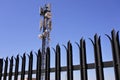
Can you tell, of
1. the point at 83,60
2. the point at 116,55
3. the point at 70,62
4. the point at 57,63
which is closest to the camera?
the point at 116,55

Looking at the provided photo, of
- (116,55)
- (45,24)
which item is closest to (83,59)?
(116,55)

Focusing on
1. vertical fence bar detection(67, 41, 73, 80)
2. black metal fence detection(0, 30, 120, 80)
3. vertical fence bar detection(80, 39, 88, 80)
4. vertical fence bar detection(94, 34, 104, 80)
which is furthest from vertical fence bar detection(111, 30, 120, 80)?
vertical fence bar detection(67, 41, 73, 80)

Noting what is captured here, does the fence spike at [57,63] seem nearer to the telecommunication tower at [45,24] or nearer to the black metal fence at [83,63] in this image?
the black metal fence at [83,63]

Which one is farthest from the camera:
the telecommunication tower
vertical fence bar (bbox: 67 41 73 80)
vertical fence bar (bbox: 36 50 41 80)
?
the telecommunication tower

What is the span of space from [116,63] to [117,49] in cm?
38

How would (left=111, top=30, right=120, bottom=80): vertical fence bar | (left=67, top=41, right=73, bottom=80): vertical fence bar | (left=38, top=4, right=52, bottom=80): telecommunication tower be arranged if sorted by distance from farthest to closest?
(left=38, top=4, right=52, bottom=80): telecommunication tower
(left=67, top=41, right=73, bottom=80): vertical fence bar
(left=111, top=30, right=120, bottom=80): vertical fence bar

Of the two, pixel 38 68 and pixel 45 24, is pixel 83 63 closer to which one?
pixel 38 68

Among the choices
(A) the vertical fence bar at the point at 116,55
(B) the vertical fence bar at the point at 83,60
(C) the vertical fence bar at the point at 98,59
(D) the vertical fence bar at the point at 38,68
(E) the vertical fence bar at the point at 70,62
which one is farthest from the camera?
(D) the vertical fence bar at the point at 38,68

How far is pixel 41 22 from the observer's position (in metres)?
50.8

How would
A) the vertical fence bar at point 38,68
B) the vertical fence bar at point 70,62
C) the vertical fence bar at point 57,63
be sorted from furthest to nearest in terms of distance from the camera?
the vertical fence bar at point 38,68
the vertical fence bar at point 57,63
the vertical fence bar at point 70,62

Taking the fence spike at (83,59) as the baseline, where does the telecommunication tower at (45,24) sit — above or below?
above

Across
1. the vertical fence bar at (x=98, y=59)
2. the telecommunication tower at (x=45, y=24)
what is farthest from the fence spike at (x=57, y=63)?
the telecommunication tower at (x=45, y=24)

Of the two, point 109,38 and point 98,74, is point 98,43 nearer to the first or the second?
point 109,38

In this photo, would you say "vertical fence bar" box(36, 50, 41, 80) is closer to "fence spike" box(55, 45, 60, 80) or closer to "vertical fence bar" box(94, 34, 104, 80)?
"fence spike" box(55, 45, 60, 80)
